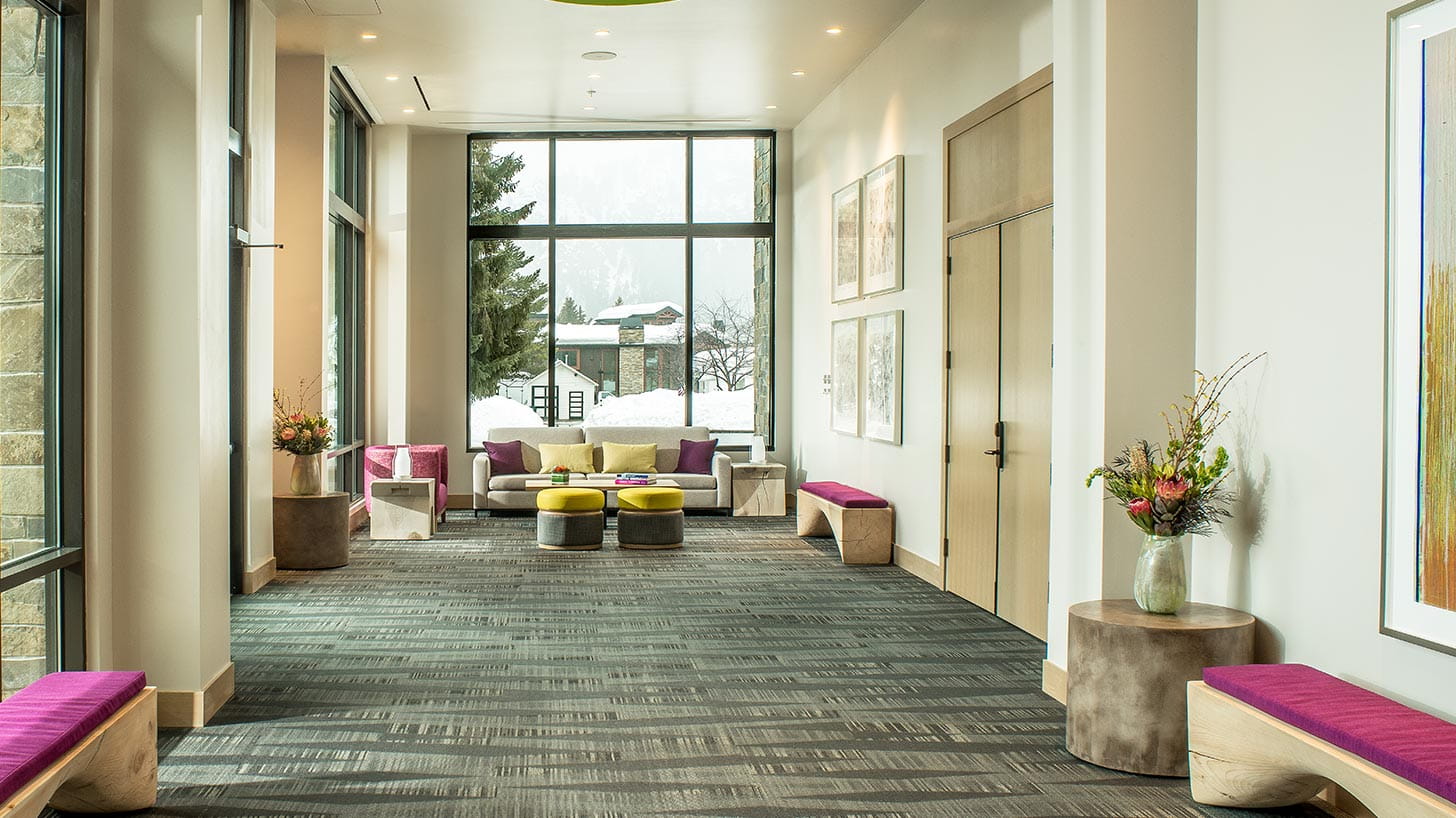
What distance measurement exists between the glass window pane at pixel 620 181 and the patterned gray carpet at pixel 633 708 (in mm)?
5927

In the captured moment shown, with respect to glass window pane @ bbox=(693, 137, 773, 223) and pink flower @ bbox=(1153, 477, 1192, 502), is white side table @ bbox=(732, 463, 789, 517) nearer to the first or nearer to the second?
glass window pane @ bbox=(693, 137, 773, 223)

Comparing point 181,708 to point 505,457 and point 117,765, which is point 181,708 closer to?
point 117,765

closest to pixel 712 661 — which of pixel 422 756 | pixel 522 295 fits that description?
pixel 422 756

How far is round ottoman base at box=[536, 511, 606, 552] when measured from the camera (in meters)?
9.67

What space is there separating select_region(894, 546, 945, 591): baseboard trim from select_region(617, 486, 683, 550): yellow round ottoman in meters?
1.95

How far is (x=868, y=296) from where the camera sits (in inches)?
382

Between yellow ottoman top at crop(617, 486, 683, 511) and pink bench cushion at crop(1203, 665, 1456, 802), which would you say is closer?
pink bench cushion at crop(1203, 665, 1456, 802)

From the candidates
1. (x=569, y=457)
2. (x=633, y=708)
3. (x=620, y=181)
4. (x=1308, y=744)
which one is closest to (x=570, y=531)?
(x=569, y=457)

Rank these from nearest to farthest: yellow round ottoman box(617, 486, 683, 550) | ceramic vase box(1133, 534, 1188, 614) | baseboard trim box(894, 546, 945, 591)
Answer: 1. ceramic vase box(1133, 534, 1188, 614)
2. baseboard trim box(894, 546, 945, 591)
3. yellow round ottoman box(617, 486, 683, 550)

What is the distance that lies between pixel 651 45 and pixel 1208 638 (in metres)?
6.89

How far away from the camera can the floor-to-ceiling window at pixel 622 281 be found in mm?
13086

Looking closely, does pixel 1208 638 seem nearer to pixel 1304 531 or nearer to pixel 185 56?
pixel 1304 531

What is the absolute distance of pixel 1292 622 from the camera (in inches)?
160

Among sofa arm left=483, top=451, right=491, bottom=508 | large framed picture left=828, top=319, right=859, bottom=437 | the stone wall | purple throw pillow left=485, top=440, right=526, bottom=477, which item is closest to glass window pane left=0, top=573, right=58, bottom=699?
the stone wall
